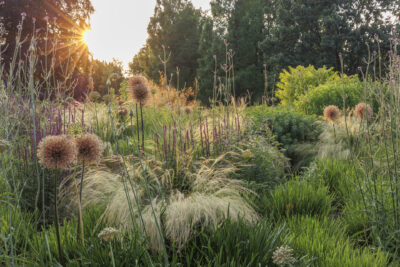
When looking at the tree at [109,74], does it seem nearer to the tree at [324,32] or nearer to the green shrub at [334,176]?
the green shrub at [334,176]

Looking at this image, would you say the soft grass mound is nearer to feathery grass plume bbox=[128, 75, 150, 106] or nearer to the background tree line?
feathery grass plume bbox=[128, 75, 150, 106]

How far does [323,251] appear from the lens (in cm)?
195

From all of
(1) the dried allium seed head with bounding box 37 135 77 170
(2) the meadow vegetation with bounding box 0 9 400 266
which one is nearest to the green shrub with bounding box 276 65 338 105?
(2) the meadow vegetation with bounding box 0 9 400 266

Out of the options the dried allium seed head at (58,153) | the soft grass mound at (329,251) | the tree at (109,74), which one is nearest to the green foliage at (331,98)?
the tree at (109,74)

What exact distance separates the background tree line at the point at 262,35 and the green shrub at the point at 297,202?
14.9 meters

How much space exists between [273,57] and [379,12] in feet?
24.6

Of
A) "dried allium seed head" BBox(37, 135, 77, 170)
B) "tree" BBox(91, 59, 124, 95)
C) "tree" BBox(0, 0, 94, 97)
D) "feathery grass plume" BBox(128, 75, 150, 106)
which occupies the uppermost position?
"tree" BBox(0, 0, 94, 97)

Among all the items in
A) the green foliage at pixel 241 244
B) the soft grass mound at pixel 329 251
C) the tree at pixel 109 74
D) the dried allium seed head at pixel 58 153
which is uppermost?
the tree at pixel 109 74

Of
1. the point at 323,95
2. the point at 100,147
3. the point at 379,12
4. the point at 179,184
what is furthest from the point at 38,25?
the point at 379,12

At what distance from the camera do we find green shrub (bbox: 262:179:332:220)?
2.74m

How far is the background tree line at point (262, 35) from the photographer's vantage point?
744 inches

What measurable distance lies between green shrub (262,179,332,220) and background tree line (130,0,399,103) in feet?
48.9

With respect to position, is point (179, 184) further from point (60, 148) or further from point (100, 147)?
point (60, 148)

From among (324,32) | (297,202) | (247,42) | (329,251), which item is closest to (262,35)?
(247,42)
